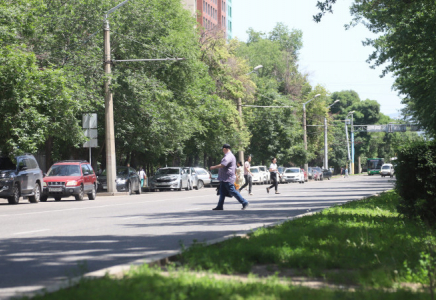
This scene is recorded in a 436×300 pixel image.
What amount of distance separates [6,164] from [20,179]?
104cm

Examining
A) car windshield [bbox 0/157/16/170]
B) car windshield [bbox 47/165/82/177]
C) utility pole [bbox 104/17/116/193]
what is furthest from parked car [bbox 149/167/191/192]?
car windshield [bbox 0/157/16/170]

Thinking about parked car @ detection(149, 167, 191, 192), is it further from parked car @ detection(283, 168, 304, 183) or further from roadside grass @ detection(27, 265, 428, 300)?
roadside grass @ detection(27, 265, 428, 300)

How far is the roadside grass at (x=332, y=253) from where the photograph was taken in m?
Answer: 7.51

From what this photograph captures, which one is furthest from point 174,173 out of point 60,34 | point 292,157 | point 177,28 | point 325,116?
point 325,116

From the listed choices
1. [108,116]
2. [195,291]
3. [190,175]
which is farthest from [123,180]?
[195,291]

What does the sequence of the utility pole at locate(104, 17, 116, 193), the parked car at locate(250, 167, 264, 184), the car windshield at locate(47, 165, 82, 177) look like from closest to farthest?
the car windshield at locate(47, 165, 82, 177)
the utility pole at locate(104, 17, 116, 193)
the parked car at locate(250, 167, 264, 184)

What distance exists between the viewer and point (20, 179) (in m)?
27.9

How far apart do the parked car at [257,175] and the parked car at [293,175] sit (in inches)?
156

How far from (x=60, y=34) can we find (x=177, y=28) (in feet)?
51.3

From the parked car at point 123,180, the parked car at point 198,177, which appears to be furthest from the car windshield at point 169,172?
the parked car at point 123,180

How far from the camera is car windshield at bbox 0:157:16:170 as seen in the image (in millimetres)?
28234

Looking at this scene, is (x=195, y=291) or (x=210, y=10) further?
(x=210, y=10)

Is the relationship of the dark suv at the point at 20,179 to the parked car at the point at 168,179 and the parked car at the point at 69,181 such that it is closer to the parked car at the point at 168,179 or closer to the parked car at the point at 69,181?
the parked car at the point at 69,181

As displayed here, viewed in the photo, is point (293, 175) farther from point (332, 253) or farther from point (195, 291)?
point (195, 291)
